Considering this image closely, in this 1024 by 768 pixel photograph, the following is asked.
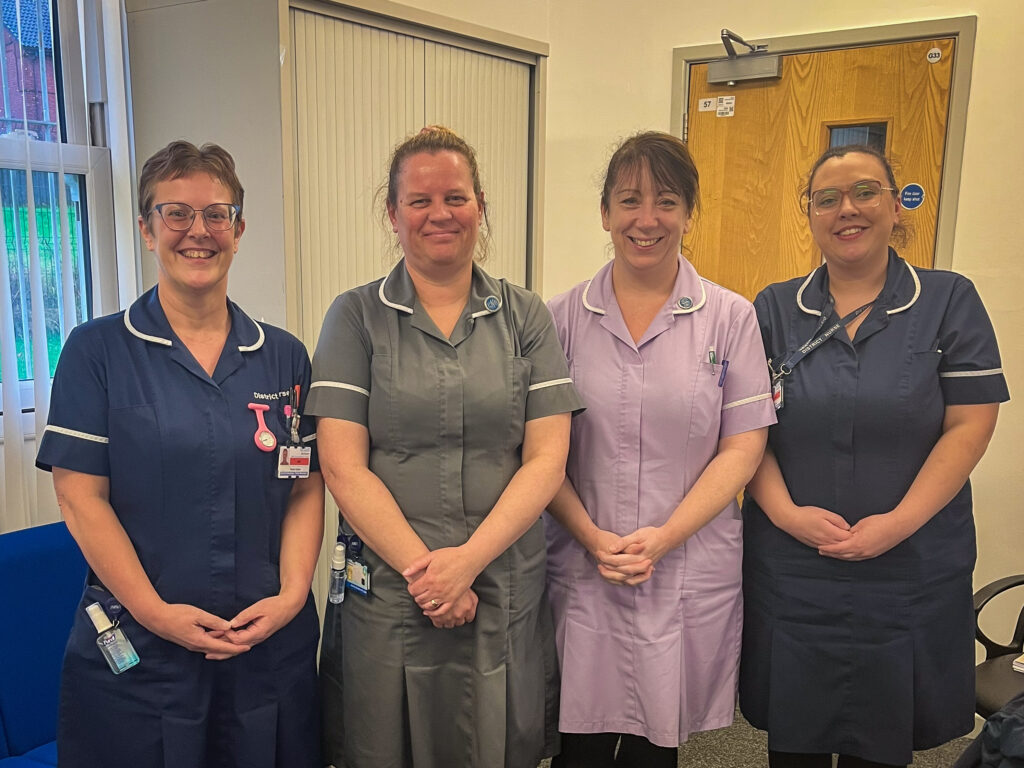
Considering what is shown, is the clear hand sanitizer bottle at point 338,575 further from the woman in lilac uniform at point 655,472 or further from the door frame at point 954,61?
the door frame at point 954,61

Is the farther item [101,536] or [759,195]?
[759,195]

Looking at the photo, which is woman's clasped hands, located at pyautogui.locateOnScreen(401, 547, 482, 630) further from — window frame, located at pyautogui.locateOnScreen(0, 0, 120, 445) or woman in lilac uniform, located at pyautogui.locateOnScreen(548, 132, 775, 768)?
window frame, located at pyautogui.locateOnScreen(0, 0, 120, 445)

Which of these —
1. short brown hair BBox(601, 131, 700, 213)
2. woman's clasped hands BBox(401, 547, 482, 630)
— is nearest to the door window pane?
short brown hair BBox(601, 131, 700, 213)

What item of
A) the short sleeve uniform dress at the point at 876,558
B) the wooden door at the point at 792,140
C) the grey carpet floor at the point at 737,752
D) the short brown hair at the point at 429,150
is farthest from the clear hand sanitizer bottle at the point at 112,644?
the wooden door at the point at 792,140

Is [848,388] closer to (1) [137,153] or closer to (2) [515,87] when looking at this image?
(2) [515,87]

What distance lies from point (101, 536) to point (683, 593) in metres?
1.05

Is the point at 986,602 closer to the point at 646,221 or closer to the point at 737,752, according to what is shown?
the point at 737,752

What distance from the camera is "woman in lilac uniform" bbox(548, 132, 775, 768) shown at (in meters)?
1.63

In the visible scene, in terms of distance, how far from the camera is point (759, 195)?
299 centimetres

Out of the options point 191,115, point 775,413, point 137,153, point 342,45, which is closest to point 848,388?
point 775,413

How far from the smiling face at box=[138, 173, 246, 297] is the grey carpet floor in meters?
1.72

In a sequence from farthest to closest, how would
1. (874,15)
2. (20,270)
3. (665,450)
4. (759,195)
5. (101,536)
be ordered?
1. (759,195)
2. (874,15)
3. (20,270)
4. (665,450)
5. (101,536)

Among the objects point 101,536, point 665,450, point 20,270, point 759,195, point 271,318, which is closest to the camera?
point 101,536

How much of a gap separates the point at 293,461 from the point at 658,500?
69 cm
